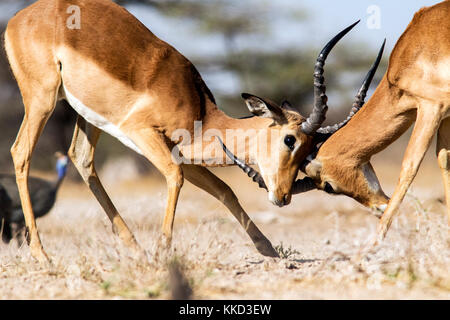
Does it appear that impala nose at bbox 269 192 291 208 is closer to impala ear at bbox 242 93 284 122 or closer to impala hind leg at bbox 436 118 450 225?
impala ear at bbox 242 93 284 122

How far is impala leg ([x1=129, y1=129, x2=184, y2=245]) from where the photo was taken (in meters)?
5.94

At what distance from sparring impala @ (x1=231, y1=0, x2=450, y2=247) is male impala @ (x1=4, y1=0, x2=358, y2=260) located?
0.80 ft

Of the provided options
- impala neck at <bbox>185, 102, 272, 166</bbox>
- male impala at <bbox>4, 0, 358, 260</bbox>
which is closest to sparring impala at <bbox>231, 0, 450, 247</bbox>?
male impala at <bbox>4, 0, 358, 260</bbox>

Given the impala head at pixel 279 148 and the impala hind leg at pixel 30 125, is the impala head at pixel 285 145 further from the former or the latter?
the impala hind leg at pixel 30 125

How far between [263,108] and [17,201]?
465cm

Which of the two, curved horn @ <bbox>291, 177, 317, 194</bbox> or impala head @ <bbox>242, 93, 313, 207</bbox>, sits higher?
impala head @ <bbox>242, 93, 313, 207</bbox>

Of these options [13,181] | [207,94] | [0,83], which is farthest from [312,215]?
[0,83]

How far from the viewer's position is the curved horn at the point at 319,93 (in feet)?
19.2

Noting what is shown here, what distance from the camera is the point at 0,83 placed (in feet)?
70.9

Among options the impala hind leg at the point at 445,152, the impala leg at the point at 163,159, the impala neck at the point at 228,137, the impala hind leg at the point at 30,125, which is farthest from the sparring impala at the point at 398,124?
the impala hind leg at the point at 30,125

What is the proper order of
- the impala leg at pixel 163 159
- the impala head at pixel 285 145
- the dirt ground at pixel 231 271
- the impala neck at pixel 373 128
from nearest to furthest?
1. the dirt ground at pixel 231 271
2. the impala neck at pixel 373 128
3. the impala leg at pixel 163 159
4. the impala head at pixel 285 145

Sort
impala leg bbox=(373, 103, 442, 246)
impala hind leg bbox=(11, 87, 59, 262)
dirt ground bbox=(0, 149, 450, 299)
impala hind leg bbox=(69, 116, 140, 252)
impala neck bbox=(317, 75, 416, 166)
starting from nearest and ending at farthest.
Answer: dirt ground bbox=(0, 149, 450, 299), impala leg bbox=(373, 103, 442, 246), impala neck bbox=(317, 75, 416, 166), impala hind leg bbox=(11, 87, 59, 262), impala hind leg bbox=(69, 116, 140, 252)

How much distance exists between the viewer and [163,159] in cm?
606
